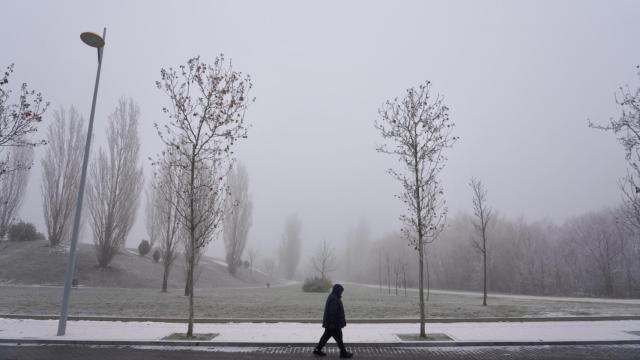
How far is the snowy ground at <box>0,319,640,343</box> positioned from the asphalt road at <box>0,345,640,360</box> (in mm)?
670

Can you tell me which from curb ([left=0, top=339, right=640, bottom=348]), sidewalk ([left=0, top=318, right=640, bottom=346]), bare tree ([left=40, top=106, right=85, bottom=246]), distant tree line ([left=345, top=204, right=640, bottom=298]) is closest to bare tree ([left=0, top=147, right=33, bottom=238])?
bare tree ([left=40, top=106, right=85, bottom=246])

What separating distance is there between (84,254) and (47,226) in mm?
4068

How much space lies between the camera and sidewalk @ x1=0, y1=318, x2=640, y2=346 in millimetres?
10969

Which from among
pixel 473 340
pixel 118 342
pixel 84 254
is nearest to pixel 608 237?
pixel 473 340

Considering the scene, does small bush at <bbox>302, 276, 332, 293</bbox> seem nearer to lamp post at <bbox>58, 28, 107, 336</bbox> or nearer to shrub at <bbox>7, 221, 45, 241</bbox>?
lamp post at <bbox>58, 28, 107, 336</bbox>

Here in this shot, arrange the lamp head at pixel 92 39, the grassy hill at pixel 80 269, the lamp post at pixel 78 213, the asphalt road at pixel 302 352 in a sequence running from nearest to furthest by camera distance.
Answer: the asphalt road at pixel 302 352
the lamp post at pixel 78 213
the lamp head at pixel 92 39
the grassy hill at pixel 80 269

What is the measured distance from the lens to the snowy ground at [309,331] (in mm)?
11312

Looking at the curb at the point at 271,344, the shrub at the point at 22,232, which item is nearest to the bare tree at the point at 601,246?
the curb at the point at 271,344

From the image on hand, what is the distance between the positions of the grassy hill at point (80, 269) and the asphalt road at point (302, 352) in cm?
1999

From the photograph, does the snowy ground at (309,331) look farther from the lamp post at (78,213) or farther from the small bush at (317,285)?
the small bush at (317,285)

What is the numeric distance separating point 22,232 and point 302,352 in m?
44.8

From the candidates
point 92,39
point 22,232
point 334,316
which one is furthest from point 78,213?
point 22,232

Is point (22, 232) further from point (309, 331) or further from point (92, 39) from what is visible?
point (309, 331)

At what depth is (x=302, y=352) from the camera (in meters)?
10.1
